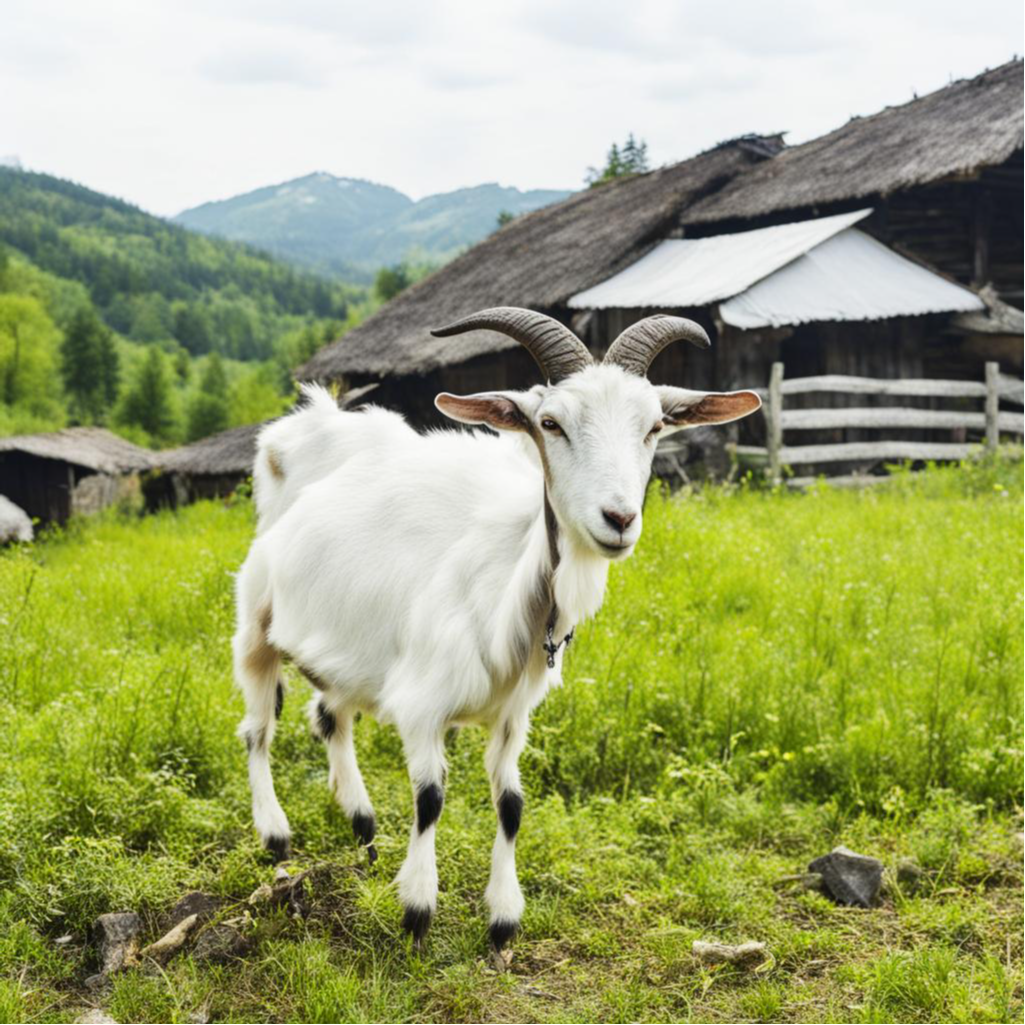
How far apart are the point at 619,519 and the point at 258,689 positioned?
6.69 feet

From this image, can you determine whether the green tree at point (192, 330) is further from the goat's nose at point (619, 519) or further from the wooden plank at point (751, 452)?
the goat's nose at point (619, 519)

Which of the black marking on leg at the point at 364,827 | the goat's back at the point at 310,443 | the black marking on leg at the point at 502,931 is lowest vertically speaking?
A: the black marking on leg at the point at 502,931

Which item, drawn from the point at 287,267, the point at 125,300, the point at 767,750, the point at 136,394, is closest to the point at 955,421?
the point at 767,750

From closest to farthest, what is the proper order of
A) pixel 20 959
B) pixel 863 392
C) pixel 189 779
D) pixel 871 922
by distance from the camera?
pixel 20 959 → pixel 871 922 → pixel 189 779 → pixel 863 392

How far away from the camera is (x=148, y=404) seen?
5081cm

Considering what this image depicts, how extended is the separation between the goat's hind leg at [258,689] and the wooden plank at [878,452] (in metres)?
9.07

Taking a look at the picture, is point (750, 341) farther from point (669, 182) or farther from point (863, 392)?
point (669, 182)

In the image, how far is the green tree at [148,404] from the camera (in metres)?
50.5

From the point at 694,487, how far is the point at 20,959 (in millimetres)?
Answer: 9113

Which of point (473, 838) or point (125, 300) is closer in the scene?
point (473, 838)

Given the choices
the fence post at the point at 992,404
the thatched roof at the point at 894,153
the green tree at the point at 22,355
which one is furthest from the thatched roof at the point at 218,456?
the green tree at the point at 22,355

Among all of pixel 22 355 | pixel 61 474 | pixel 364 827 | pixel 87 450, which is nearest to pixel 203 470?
pixel 87 450

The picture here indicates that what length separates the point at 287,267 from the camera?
12875 cm

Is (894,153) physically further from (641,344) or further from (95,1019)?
(95,1019)
